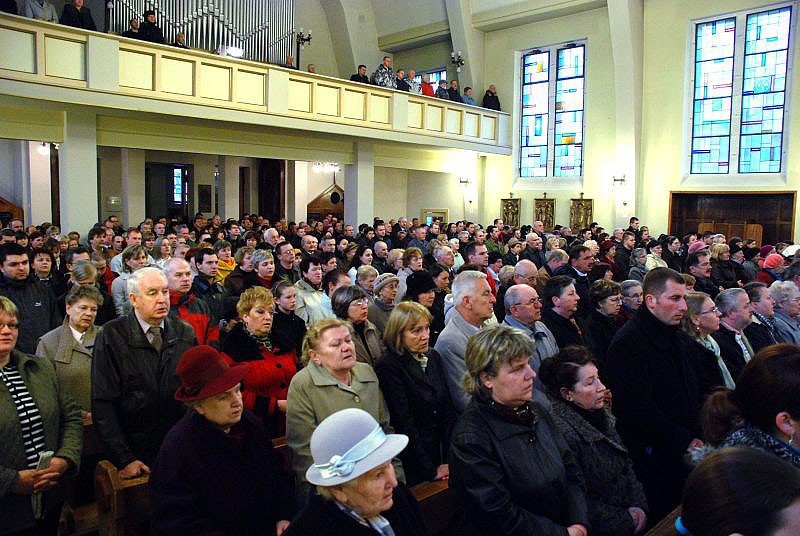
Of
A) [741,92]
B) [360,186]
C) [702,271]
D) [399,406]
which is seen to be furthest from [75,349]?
[741,92]

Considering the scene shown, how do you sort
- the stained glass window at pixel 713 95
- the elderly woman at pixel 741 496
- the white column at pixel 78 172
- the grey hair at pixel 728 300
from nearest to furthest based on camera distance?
the elderly woman at pixel 741 496 < the grey hair at pixel 728 300 < the white column at pixel 78 172 < the stained glass window at pixel 713 95

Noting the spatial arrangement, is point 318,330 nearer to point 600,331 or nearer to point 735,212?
point 600,331

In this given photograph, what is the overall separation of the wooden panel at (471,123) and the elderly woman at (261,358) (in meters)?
13.5

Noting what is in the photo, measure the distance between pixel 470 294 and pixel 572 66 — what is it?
1492 cm

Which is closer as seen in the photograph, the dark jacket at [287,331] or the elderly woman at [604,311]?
the dark jacket at [287,331]

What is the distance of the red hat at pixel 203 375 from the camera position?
2.45 metres

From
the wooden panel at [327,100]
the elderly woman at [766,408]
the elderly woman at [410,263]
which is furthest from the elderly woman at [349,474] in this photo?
the wooden panel at [327,100]

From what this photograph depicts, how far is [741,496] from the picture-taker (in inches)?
56.6

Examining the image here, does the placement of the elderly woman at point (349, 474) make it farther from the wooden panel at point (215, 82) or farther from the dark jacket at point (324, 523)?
the wooden panel at point (215, 82)

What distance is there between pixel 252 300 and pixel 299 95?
9.72 m

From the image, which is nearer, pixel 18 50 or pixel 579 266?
pixel 579 266

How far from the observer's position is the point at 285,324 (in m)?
4.17

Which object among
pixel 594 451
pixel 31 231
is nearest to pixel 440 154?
pixel 31 231

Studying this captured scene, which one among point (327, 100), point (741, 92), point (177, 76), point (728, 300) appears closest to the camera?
point (728, 300)
